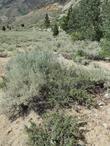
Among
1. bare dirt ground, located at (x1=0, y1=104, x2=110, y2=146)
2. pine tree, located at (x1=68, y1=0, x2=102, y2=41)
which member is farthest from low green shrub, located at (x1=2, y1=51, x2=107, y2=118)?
pine tree, located at (x1=68, y1=0, x2=102, y2=41)

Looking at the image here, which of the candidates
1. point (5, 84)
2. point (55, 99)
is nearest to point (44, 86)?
point (55, 99)

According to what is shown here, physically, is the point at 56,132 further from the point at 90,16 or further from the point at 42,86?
the point at 90,16

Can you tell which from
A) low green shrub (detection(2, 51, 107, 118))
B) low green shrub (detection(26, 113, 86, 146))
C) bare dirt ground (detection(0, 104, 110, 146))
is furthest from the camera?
low green shrub (detection(2, 51, 107, 118))

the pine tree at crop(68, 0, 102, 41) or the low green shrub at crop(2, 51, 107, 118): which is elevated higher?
the low green shrub at crop(2, 51, 107, 118)

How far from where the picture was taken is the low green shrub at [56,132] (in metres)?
7.19

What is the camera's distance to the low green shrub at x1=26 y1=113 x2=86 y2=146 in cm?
719

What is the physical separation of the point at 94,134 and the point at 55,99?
1.43 metres

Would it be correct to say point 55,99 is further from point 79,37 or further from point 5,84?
point 79,37

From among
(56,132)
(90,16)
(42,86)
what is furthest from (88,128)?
(90,16)

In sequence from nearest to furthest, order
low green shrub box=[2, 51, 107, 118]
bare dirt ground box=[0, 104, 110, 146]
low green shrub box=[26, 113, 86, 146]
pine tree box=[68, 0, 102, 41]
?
low green shrub box=[26, 113, 86, 146] < bare dirt ground box=[0, 104, 110, 146] < low green shrub box=[2, 51, 107, 118] < pine tree box=[68, 0, 102, 41]

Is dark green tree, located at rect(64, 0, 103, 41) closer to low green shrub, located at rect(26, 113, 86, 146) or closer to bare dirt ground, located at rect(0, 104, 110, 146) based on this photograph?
bare dirt ground, located at rect(0, 104, 110, 146)

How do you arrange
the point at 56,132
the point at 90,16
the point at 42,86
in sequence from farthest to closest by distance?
the point at 90,16
the point at 42,86
the point at 56,132

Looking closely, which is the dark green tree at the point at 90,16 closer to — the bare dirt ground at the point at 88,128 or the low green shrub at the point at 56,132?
the bare dirt ground at the point at 88,128

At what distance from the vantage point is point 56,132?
24.0ft
